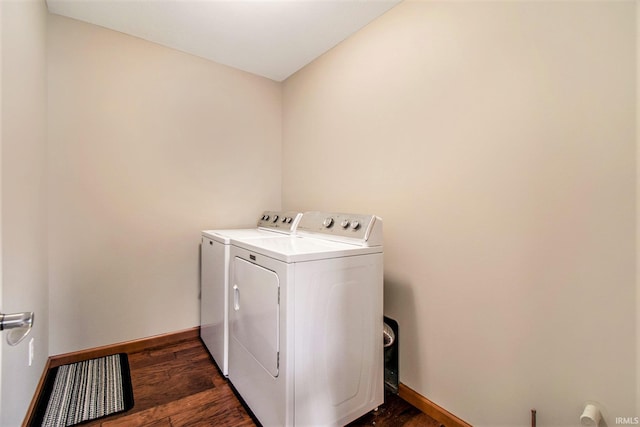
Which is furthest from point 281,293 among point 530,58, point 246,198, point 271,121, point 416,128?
point 271,121

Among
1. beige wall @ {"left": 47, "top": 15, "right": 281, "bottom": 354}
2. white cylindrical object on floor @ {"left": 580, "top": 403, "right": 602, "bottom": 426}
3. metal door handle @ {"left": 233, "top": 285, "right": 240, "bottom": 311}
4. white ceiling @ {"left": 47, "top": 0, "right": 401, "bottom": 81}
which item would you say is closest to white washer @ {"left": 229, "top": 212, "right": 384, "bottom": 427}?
metal door handle @ {"left": 233, "top": 285, "right": 240, "bottom": 311}

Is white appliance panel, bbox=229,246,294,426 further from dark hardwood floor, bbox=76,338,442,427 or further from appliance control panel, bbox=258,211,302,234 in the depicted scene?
appliance control panel, bbox=258,211,302,234

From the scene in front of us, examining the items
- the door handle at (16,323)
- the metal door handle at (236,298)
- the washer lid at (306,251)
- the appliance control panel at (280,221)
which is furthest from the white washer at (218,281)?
the door handle at (16,323)

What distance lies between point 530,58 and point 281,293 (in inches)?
56.8

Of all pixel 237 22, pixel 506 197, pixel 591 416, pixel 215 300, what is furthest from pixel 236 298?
pixel 237 22

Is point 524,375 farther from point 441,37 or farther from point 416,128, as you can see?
point 441,37

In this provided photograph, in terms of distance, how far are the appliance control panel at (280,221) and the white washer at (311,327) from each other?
497mm

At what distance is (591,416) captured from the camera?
99 cm

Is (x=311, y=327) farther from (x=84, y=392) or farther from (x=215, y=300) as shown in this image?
(x=84, y=392)

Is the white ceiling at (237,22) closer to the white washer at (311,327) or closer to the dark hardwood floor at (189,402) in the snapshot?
the white washer at (311,327)

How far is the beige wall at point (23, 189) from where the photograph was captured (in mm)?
1069

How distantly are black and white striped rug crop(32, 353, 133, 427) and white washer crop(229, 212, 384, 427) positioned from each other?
0.70 meters

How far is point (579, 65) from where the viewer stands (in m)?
1.06

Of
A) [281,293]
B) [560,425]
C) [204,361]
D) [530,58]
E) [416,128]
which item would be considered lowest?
[204,361]
